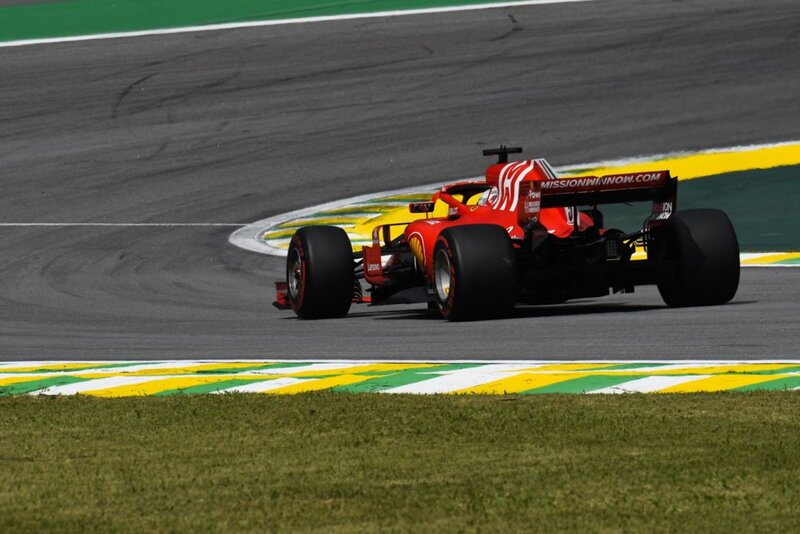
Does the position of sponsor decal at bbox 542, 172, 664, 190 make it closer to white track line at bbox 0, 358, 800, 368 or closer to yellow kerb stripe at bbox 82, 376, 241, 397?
white track line at bbox 0, 358, 800, 368

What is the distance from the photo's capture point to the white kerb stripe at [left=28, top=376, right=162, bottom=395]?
8.93 meters

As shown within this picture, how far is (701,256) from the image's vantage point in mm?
12586

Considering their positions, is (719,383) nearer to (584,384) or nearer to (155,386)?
(584,384)

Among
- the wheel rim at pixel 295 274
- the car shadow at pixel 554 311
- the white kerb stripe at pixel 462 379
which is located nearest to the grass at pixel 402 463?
the white kerb stripe at pixel 462 379

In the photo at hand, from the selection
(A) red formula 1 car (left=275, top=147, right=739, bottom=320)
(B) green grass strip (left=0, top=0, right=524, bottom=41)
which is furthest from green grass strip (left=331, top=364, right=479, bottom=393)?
(B) green grass strip (left=0, top=0, right=524, bottom=41)

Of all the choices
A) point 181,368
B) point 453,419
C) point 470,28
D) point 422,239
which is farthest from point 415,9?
point 453,419

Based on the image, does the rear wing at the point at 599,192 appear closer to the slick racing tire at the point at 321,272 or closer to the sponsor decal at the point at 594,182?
the sponsor decal at the point at 594,182

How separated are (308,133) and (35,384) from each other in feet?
57.9

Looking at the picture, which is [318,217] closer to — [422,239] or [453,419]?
[422,239]

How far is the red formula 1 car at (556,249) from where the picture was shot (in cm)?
1223

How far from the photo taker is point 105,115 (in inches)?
1115

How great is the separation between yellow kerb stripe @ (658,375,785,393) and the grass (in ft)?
1.33

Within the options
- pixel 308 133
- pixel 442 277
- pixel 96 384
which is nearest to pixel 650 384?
pixel 96 384

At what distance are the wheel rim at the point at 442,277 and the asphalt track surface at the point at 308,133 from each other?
40cm
